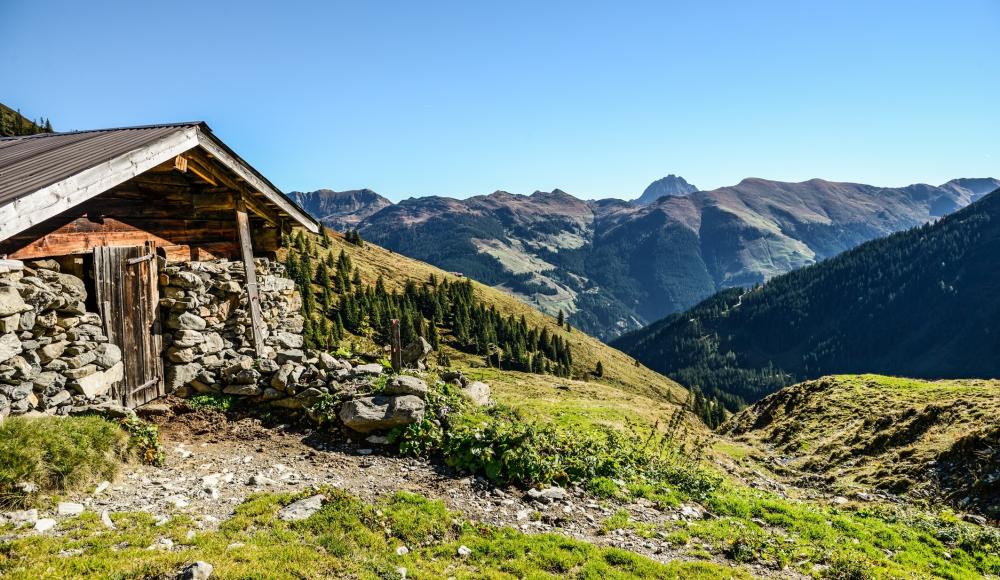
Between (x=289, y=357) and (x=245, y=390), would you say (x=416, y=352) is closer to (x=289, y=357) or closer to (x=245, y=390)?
(x=289, y=357)

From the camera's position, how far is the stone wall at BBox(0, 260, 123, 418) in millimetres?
9797

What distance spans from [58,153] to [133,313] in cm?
435

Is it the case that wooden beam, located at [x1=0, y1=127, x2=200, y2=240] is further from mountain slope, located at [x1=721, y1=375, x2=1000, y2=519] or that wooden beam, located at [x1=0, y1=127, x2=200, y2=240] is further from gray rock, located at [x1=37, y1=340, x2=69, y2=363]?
mountain slope, located at [x1=721, y1=375, x2=1000, y2=519]

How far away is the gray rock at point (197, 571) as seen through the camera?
6.57 metres

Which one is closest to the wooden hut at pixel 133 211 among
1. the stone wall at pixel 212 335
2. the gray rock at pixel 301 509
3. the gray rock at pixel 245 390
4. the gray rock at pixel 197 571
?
the stone wall at pixel 212 335

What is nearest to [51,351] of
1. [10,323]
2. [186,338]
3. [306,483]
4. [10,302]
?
[10,323]

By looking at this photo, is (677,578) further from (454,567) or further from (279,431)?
(279,431)

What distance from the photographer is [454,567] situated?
8383 millimetres

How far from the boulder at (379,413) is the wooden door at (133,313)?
213 inches

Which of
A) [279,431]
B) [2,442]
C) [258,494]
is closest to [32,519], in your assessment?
[2,442]

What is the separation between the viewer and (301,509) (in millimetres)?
9242

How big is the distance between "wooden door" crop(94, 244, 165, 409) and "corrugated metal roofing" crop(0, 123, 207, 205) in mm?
2366

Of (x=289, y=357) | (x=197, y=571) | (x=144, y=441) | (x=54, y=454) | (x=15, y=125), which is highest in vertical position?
(x=15, y=125)

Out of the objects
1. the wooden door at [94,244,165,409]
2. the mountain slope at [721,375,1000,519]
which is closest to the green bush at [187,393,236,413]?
the wooden door at [94,244,165,409]
